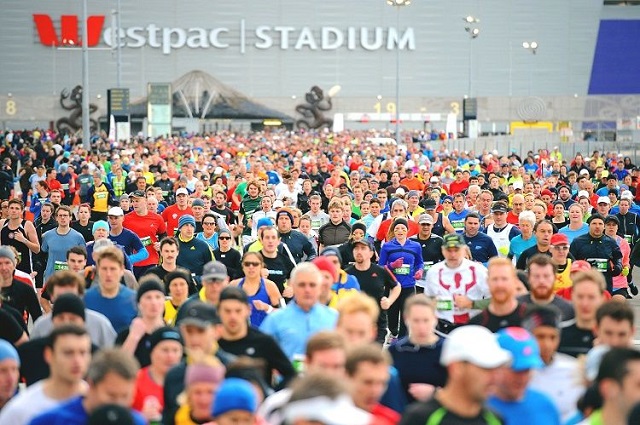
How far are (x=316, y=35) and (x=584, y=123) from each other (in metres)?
18.7

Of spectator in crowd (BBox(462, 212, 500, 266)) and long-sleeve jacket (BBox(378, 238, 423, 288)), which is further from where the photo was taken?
spectator in crowd (BBox(462, 212, 500, 266))

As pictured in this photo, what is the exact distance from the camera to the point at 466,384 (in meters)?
5.63

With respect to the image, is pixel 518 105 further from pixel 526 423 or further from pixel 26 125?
pixel 526 423

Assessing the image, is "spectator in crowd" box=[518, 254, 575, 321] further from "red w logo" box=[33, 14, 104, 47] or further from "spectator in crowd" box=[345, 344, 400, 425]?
"red w logo" box=[33, 14, 104, 47]

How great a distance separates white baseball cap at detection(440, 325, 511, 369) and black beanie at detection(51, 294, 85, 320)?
3.28 meters

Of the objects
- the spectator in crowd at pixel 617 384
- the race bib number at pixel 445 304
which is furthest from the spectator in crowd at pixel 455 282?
the spectator in crowd at pixel 617 384

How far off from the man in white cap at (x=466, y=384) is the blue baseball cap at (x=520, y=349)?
318 millimetres

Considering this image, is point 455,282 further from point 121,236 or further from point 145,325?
point 121,236

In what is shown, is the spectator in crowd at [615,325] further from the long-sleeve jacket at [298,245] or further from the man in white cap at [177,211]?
the man in white cap at [177,211]

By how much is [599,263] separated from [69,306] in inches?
303

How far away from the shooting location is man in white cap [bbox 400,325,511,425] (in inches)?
216

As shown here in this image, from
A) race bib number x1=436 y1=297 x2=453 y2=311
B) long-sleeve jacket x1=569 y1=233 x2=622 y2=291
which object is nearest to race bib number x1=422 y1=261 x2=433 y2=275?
long-sleeve jacket x1=569 y1=233 x2=622 y2=291

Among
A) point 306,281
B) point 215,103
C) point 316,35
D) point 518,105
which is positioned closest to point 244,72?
point 316,35

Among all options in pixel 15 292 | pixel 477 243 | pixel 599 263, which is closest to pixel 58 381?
pixel 15 292
